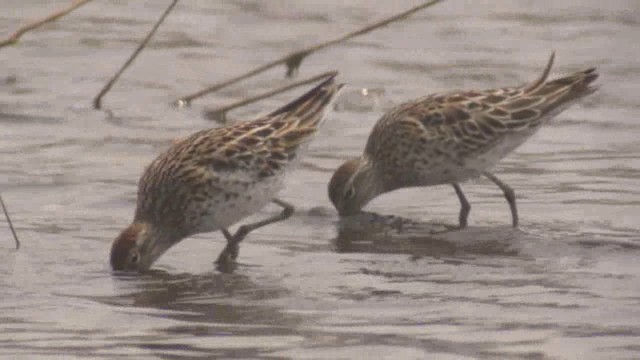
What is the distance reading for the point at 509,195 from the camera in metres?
13.5

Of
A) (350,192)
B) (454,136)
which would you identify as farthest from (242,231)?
(454,136)

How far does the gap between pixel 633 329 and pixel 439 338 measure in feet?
3.19

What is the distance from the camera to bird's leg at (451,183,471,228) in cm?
1329

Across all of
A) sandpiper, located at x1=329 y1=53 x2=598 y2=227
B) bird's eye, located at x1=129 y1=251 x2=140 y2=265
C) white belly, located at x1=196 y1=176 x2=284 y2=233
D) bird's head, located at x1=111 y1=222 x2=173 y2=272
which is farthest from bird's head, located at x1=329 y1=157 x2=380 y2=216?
bird's eye, located at x1=129 y1=251 x2=140 y2=265

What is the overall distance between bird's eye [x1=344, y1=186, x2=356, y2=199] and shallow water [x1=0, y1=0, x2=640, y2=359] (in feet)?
0.55

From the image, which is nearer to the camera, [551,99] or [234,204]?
[234,204]

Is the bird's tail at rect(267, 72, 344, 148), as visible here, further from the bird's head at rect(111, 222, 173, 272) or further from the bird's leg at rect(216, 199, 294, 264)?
the bird's head at rect(111, 222, 173, 272)

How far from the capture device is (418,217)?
45.0ft

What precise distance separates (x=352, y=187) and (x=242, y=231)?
160cm

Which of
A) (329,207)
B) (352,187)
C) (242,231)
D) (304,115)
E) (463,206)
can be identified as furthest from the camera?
(329,207)

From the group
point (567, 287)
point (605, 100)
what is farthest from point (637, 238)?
point (605, 100)

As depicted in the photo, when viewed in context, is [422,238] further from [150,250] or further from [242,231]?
[150,250]

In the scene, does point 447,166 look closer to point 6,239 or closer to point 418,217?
point 418,217

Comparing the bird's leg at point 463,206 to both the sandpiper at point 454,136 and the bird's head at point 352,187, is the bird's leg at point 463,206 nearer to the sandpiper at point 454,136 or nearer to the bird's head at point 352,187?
the sandpiper at point 454,136
